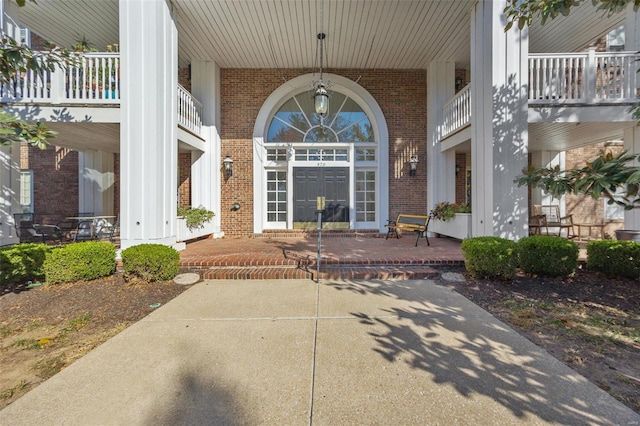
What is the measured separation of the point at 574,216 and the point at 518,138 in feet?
18.1

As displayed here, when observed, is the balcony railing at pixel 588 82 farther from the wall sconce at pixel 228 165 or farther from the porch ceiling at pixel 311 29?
the wall sconce at pixel 228 165

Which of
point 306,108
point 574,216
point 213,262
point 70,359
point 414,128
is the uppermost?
point 306,108

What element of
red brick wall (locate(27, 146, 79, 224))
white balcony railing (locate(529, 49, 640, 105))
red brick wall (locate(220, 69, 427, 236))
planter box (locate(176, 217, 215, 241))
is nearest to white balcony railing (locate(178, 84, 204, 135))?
red brick wall (locate(220, 69, 427, 236))

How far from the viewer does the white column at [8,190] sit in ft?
20.0

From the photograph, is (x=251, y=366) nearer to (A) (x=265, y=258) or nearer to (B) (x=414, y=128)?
(A) (x=265, y=258)

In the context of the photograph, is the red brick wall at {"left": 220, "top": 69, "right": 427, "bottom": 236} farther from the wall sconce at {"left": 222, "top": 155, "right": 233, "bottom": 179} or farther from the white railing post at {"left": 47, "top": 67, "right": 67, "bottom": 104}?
the white railing post at {"left": 47, "top": 67, "right": 67, "bottom": 104}

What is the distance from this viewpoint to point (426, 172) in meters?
8.83

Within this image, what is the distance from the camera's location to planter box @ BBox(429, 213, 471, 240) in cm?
675

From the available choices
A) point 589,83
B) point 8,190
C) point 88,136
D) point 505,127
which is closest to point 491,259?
point 505,127

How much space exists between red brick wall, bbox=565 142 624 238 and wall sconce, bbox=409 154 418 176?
4822 mm

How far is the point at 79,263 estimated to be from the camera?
432 centimetres

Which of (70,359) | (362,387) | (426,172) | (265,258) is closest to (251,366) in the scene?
(362,387)

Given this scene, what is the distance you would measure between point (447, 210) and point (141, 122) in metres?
7.41

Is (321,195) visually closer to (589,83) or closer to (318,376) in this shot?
(589,83)
